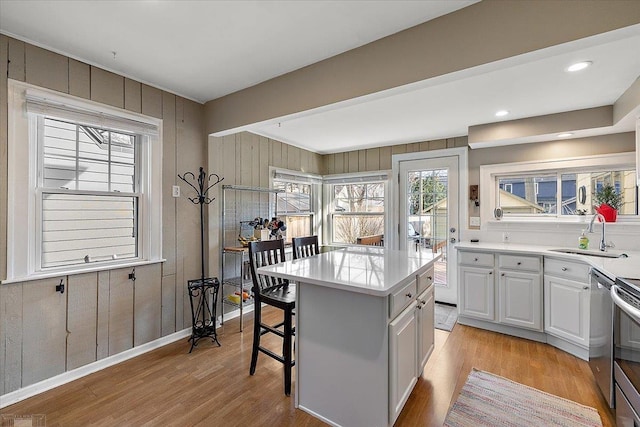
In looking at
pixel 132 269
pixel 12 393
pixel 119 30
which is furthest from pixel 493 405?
pixel 119 30

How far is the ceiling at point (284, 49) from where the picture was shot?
5.42 feet

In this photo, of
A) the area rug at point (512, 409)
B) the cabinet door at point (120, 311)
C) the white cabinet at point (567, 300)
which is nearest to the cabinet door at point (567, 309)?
the white cabinet at point (567, 300)

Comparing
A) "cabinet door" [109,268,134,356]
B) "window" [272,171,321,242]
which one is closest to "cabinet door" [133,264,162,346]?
"cabinet door" [109,268,134,356]

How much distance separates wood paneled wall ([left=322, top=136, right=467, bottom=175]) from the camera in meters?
4.06

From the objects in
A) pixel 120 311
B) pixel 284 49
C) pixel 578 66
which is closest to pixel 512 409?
pixel 578 66

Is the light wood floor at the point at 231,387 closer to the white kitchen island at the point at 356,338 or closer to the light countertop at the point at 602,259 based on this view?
the white kitchen island at the point at 356,338

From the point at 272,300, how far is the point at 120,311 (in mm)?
1414

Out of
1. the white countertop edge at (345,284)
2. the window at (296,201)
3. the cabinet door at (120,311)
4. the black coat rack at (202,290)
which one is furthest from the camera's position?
the window at (296,201)

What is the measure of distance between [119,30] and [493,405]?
3518 mm

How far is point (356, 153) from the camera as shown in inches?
192

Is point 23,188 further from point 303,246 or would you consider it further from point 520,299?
point 520,299

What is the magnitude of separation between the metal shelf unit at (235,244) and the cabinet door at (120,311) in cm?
91

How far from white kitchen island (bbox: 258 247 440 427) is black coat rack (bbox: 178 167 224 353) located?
1.32 metres

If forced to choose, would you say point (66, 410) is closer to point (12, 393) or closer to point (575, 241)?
point (12, 393)
